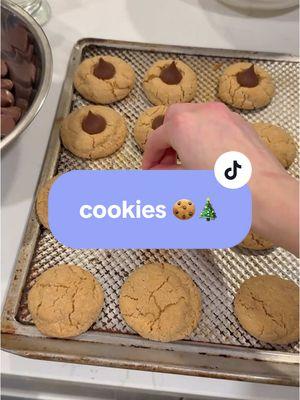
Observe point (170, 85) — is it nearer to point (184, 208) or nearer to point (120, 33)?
point (120, 33)

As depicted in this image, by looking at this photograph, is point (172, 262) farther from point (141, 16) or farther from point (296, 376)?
point (141, 16)

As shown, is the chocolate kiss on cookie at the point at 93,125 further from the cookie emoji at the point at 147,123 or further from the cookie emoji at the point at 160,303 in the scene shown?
the cookie emoji at the point at 160,303

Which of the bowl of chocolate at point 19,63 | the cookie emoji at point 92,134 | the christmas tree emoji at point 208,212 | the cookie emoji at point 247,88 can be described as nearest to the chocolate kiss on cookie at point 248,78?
the cookie emoji at point 247,88

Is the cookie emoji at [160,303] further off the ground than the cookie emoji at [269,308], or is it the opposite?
the cookie emoji at [269,308]

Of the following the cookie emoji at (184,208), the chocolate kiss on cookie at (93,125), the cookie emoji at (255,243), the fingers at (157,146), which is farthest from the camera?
the chocolate kiss on cookie at (93,125)

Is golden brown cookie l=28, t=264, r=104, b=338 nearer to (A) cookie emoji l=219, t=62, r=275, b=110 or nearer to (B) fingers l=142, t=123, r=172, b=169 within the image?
(B) fingers l=142, t=123, r=172, b=169

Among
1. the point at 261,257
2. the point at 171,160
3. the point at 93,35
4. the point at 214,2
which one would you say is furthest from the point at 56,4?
the point at 261,257
